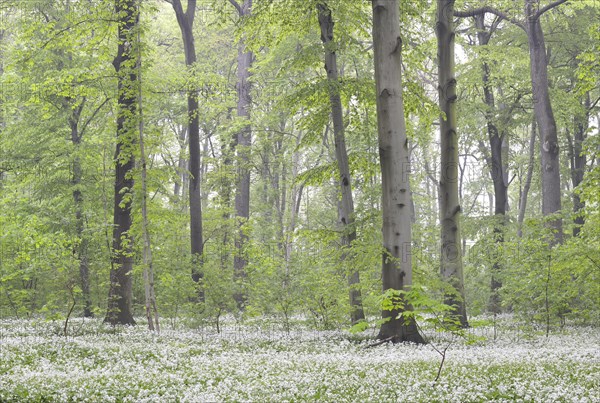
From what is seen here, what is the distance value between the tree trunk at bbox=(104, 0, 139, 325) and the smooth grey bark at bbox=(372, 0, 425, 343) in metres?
→ 6.60

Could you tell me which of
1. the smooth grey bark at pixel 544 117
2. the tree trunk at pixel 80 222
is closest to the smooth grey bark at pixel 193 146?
the tree trunk at pixel 80 222

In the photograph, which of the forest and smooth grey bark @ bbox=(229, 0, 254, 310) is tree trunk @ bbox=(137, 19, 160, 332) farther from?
smooth grey bark @ bbox=(229, 0, 254, 310)

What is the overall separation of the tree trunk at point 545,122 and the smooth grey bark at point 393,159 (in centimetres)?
1012

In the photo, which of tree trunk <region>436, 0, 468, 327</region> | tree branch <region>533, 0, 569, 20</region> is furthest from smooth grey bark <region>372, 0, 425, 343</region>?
tree branch <region>533, 0, 569, 20</region>

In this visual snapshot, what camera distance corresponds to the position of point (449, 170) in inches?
553

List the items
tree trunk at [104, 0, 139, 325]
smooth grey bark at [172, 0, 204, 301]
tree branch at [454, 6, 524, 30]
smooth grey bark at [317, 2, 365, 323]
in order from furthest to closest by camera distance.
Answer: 1. smooth grey bark at [172, 0, 204, 301]
2. tree branch at [454, 6, 524, 30]
3. tree trunk at [104, 0, 139, 325]
4. smooth grey bark at [317, 2, 365, 323]

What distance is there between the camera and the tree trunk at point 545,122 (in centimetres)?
1925

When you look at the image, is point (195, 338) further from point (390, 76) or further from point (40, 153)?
point (40, 153)

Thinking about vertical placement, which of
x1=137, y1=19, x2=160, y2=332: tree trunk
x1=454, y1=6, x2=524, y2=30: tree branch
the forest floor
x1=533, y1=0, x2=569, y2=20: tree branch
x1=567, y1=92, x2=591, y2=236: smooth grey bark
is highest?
x1=533, y1=0, x2=569, y2=20: tree branch

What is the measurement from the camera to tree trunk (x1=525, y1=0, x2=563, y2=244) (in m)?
19.2

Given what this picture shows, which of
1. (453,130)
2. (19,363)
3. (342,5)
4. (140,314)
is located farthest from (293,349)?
(140,314)

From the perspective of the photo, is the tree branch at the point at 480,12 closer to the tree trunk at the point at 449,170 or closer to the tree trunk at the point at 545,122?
the tree trunk at the point at 545,122

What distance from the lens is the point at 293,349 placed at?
11039mm

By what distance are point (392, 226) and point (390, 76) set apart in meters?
3.02
